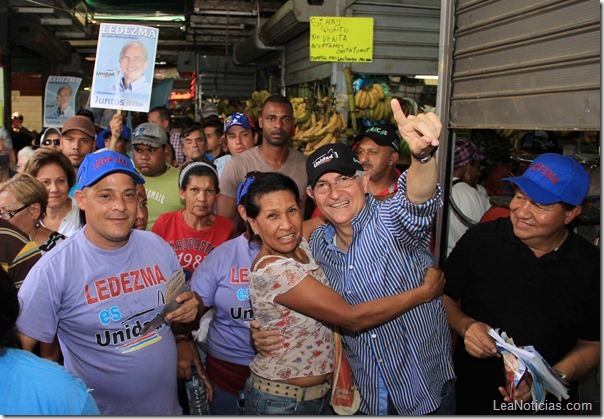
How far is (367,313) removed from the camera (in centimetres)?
253

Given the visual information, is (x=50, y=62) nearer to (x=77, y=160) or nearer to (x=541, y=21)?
(x=77, y=160)

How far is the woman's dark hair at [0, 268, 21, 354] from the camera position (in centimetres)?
167

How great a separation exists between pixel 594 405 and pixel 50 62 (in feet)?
53.5

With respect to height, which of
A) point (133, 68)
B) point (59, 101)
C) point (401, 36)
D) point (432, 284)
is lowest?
point (432, 284)

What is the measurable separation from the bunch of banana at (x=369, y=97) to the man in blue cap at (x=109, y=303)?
4501 mm

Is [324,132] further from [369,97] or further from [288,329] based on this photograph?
[288,329]

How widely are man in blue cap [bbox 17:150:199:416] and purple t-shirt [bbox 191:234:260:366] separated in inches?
16.4

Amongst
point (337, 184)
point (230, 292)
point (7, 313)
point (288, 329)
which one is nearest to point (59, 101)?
point (230, 292)

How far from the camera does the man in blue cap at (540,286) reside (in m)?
2.83

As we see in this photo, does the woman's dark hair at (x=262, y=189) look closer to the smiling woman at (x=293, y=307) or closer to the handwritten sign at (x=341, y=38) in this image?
the smiling woman at (x=293, y=307)

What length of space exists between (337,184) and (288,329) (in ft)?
2.30

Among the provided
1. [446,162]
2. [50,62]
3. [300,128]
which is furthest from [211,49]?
[446,162]

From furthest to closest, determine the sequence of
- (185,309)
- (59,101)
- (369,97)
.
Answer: (59,101) → (369,97) → (185,309)

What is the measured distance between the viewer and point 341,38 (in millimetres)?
6184
